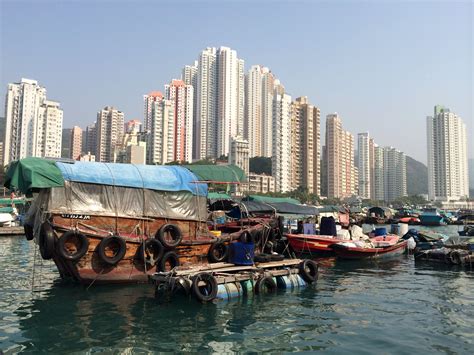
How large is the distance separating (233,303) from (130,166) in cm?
656

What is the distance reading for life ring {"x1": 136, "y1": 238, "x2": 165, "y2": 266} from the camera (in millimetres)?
14172

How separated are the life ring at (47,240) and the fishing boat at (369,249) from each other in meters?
14.2

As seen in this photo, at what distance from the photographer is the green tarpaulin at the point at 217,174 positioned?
650 inches

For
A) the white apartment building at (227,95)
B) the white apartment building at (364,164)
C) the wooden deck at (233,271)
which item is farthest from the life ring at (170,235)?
the white apartment building at (364,164)

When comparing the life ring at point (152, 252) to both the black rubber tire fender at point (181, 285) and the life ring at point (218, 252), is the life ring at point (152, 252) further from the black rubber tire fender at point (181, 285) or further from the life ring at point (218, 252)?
the black rubber tire fender at point (181, 285)

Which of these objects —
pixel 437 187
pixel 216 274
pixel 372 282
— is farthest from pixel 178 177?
pixel 437 187

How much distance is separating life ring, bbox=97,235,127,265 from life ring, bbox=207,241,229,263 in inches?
136

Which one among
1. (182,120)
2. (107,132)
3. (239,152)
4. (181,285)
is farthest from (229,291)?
(107,132)

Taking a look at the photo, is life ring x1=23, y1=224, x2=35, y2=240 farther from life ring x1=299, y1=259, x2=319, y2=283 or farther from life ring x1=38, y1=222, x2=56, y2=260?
life ring x1=299, y1=259, x2=319, y2=283

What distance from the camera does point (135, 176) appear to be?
1480 cm

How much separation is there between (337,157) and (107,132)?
79.0m

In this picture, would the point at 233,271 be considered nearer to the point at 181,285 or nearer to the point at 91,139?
the point at 181,285

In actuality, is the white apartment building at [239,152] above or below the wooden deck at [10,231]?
above

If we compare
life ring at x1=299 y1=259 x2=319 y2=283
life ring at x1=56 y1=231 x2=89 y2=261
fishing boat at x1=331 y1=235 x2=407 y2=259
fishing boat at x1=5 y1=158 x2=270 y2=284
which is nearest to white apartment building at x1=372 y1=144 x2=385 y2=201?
fishing boat at x1=331 y1=235 x2=407 y2=259
